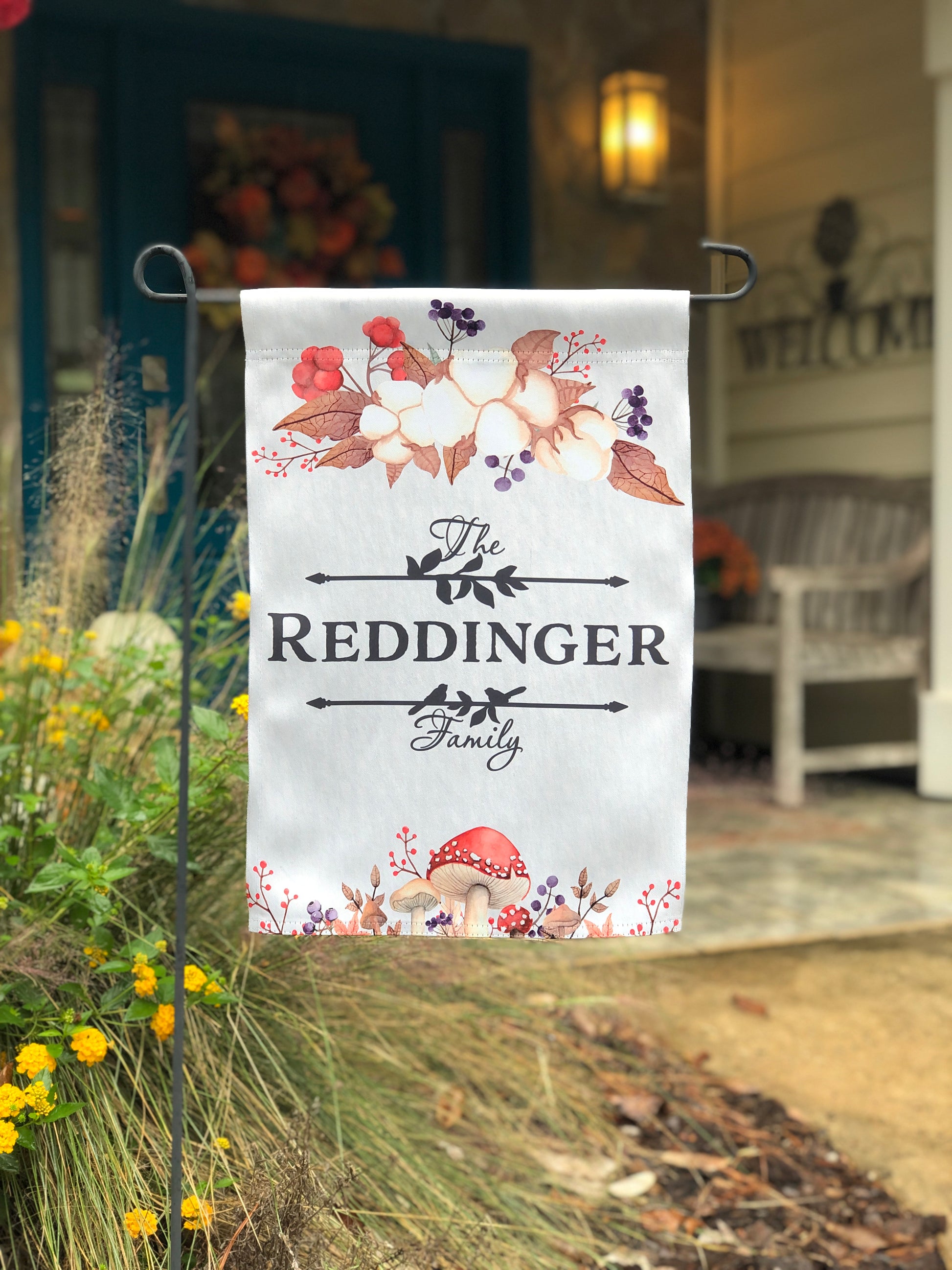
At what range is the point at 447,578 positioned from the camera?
4.30 ft

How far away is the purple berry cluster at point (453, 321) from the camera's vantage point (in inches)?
50.9

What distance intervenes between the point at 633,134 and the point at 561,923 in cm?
477

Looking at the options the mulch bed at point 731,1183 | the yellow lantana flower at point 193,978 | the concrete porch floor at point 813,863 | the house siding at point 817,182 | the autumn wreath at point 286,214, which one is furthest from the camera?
the autumn wreath at point 286,214

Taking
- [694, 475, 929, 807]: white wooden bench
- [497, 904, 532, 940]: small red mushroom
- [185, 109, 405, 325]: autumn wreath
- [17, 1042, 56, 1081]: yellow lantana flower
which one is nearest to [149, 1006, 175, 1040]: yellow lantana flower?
[17, 1042, 56, 1081]: yellow lantana flower

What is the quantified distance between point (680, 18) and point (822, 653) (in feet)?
9.58

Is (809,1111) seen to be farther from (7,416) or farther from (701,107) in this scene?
(701,107)

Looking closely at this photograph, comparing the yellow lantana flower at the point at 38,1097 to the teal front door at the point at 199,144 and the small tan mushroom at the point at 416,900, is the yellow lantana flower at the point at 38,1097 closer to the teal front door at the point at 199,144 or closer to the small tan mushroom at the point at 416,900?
the small tan mushroom at the point at 416,900

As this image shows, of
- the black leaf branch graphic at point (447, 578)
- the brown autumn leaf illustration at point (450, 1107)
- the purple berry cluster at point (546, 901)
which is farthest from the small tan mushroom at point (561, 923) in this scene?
the brown autumn leaf illustration at point (450, 1107)

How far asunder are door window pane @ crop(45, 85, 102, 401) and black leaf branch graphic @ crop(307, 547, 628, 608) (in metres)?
3.80

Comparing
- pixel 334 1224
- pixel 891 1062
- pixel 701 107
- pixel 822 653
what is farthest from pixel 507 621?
pixel 701 107

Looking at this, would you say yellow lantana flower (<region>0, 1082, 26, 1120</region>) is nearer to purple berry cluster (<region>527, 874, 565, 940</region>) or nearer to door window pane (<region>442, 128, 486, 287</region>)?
purple berry cluster (<region>527, 874, 565, 940</region>)

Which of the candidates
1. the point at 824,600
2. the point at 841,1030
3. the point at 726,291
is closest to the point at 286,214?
the point at 824,600

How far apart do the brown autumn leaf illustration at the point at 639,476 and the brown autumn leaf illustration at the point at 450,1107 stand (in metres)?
0.99

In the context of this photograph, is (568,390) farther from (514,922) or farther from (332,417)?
(514,922)
